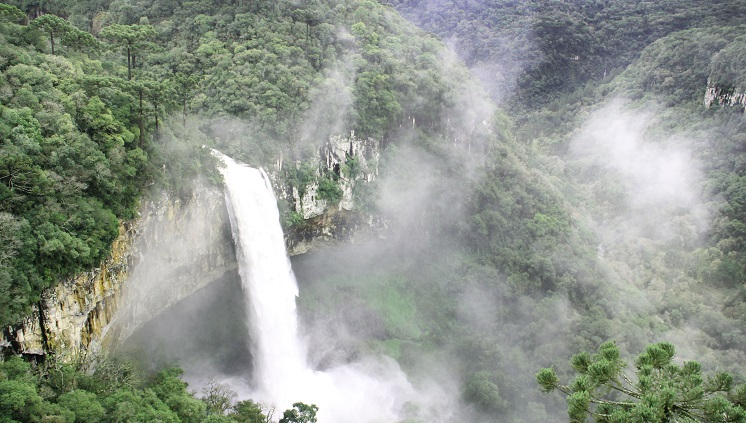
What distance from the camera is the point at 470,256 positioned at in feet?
137

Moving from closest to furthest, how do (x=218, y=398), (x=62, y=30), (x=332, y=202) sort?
(x=218, y=398)
(x=62, y=30)
(x=332, y=202)

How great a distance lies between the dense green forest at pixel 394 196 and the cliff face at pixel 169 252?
953 millimetres

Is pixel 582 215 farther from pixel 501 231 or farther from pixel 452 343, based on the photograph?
pixel 452 343

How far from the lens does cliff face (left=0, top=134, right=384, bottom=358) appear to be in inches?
800

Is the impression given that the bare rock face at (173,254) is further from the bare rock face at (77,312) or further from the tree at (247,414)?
the tree at (247,414)

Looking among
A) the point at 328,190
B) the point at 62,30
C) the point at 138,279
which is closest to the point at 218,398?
the point at 138,279

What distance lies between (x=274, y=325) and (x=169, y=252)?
22.4ft

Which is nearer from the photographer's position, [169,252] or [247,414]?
[247,414]

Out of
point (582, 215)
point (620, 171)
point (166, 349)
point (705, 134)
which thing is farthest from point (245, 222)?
point (705, 134)

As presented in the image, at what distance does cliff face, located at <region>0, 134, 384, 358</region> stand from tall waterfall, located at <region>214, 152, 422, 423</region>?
173 centimetres

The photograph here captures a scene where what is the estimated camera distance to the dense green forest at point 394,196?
19.7 meters

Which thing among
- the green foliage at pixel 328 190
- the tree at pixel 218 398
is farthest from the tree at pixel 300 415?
the green foliage at pixel 328 190

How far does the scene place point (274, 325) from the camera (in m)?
30.7

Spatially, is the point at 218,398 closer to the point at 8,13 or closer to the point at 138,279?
the point at 138,279
